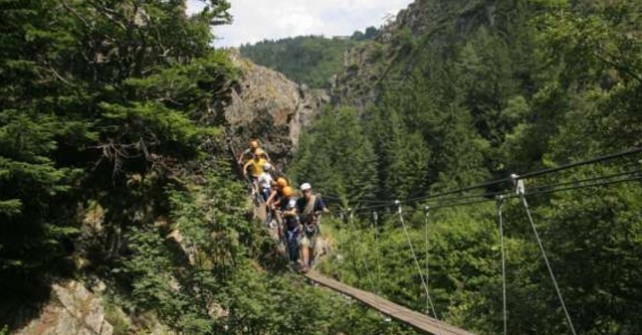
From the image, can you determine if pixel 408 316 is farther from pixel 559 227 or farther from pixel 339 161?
pixel 339 161

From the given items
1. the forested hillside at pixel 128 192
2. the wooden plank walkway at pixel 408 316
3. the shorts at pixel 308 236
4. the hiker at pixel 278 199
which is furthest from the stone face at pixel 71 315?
the wooden plank walkway at pixel 408 316

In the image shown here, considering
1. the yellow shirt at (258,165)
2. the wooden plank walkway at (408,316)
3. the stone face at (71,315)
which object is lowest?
the stone face at (71,315)

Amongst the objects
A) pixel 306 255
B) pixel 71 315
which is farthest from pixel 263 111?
pixel 71 315

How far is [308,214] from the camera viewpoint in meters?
9.53

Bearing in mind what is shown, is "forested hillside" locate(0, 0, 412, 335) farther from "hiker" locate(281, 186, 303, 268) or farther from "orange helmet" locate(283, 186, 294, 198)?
"orange helmet" locate(283, 186, 294, 198)

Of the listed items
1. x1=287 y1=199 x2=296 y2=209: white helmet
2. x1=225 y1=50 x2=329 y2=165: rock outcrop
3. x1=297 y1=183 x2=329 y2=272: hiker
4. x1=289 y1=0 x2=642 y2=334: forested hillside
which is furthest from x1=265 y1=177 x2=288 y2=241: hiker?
x1=225 y1=50 x2=329 y2=165: rock outcrop

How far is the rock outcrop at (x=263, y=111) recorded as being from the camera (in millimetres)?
14398

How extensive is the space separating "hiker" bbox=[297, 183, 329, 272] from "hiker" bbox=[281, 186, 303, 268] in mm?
87

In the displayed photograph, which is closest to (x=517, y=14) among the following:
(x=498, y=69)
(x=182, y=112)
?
(x=498, y=69)

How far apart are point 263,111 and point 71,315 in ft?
23.9

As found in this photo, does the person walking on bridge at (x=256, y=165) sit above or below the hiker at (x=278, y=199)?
above

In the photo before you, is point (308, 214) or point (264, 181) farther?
point (264, 181)

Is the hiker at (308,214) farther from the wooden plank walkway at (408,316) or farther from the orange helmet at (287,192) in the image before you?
the wooden plank walkway at (408,316)

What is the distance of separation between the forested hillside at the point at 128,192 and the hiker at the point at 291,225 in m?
0.93
